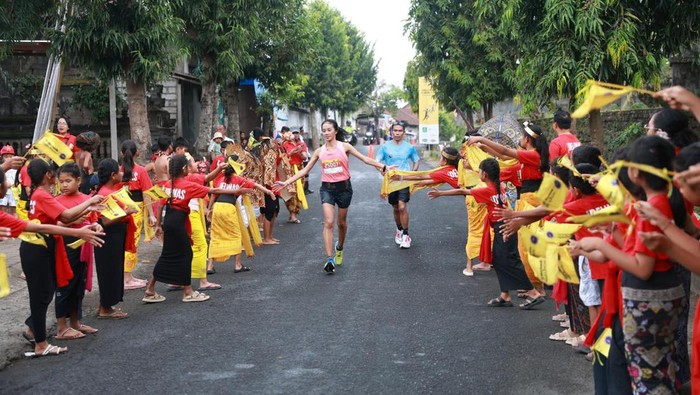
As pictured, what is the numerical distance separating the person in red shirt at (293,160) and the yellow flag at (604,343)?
1099cm

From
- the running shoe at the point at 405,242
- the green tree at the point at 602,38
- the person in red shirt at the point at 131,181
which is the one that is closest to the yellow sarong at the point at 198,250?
the person in red shirt at the point at 131,181

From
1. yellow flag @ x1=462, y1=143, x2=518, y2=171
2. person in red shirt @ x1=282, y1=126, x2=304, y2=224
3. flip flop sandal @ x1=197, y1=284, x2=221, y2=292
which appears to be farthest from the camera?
person in red shirt @ x1=282, y1=126, x2=304, y2=224

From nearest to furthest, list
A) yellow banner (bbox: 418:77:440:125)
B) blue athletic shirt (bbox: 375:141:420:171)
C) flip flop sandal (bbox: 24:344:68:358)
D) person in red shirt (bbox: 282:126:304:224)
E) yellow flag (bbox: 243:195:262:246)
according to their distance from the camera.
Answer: flip flop sandal (bbox: 24:344:68:358) < yellow flag (bbox: 243:195:262:246) < blue athletic shirt (bbox: 375:141:420:171) < person in red shirt (bbox: 282:126:304:224) < yellow banner (bbox: 418:77:440:125)

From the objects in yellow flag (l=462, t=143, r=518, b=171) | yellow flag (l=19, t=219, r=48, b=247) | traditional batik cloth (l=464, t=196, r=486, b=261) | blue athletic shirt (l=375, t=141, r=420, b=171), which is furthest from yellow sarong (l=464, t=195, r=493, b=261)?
yellow flag (l=19, t=219, r=48, b=247)

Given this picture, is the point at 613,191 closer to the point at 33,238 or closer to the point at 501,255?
the point at 501,255

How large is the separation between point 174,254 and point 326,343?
98.4 inches

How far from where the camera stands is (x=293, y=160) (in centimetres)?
1661

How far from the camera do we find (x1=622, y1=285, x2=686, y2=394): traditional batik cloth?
4020 millimetres

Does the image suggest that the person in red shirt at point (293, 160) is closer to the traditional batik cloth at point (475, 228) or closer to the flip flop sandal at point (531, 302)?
the traditional batik cloth at point (475, 228)

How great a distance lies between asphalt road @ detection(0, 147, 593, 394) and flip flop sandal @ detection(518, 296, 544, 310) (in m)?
0.14

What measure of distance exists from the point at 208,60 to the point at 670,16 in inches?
581

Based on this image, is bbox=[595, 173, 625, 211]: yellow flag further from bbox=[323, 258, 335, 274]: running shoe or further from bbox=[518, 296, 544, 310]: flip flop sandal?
bbox=[323, 258, 335, 274]: running shoe

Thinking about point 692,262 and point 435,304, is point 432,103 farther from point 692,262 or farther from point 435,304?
point 692,262

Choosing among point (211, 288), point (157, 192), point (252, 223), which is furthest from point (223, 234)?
point (157, 192)
